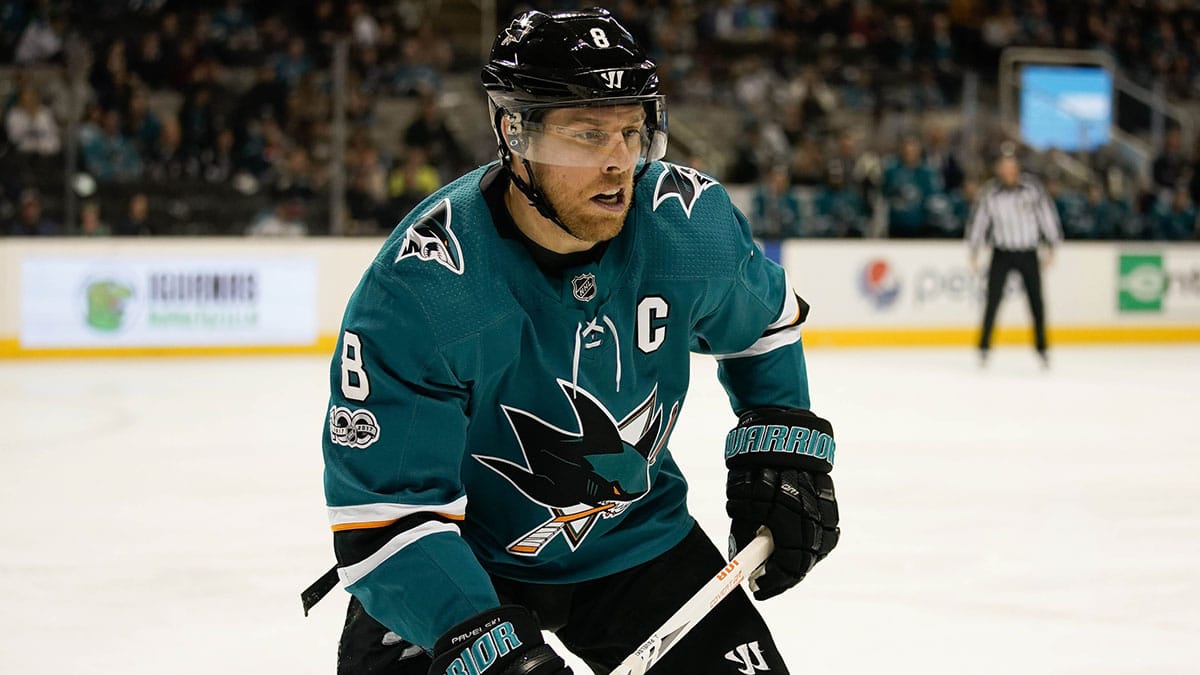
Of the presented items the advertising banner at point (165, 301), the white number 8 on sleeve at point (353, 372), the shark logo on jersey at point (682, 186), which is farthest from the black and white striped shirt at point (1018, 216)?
the white number 8 on sleeve at point (353, 372)

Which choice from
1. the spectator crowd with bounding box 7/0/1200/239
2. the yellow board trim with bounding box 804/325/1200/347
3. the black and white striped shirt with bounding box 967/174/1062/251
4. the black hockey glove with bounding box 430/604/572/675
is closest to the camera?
the black hockey glove with bounding box 430/604/572/675

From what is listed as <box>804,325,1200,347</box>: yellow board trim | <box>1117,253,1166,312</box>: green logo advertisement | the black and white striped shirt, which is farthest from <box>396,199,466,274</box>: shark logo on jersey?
<box>1117,253,1166,312</box>: green logo advertisement

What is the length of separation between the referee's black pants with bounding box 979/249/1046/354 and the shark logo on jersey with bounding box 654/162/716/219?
7582 millimetres

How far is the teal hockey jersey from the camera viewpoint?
5.49 feet

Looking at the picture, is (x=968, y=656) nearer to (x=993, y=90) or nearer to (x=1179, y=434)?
(x=1179, y=434)

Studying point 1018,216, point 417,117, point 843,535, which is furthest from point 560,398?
point 417,117

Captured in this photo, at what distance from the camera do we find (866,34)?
46.5 feet

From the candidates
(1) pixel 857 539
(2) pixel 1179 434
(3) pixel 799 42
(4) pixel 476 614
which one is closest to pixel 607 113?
(4) pixel 476 614

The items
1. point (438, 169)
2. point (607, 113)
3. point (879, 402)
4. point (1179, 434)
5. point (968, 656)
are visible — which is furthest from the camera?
point (438, 169)

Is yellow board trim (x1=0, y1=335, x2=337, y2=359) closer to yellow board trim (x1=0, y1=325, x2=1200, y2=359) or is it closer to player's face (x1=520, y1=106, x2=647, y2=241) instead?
yellow board trim (x1=0, y1=325, x2=1200, y2=359)

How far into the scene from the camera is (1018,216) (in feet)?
30.9

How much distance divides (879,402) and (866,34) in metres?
7.77

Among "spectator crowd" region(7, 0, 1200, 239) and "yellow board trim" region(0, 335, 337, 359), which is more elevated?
"spectator crowd" region(7, 0, 1200, 239)

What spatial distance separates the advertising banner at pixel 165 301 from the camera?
9.03 metres
